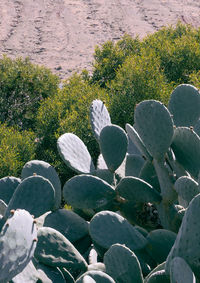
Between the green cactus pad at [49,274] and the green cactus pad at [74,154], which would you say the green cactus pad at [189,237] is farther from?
the green cactus pad at [74,154]

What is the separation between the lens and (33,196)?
54.4 inches

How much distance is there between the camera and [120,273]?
1233 millimetres

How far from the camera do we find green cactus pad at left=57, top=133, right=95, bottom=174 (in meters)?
1.62

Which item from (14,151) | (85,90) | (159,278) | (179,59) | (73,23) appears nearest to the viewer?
(159,278)

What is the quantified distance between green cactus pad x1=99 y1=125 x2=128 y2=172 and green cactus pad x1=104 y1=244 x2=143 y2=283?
19.9 inches

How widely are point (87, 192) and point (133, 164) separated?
432mm

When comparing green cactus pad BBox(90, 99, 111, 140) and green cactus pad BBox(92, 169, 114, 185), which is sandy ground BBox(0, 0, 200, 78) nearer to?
green cactus pad BBox(90, 99, 111, 140)

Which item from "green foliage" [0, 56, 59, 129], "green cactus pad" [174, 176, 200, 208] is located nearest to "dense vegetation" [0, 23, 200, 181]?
"green foliage" [0, 56, 59, 129]

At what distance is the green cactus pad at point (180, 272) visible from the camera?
102 centimetres

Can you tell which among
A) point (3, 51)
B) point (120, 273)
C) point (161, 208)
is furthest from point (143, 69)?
point (3, 51)

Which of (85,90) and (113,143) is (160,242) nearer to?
(113,143)

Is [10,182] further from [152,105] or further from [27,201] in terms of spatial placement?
[152,105]

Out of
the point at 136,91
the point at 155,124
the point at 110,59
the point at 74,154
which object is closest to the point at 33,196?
the point at 74,154

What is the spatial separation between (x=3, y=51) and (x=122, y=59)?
179 inches
